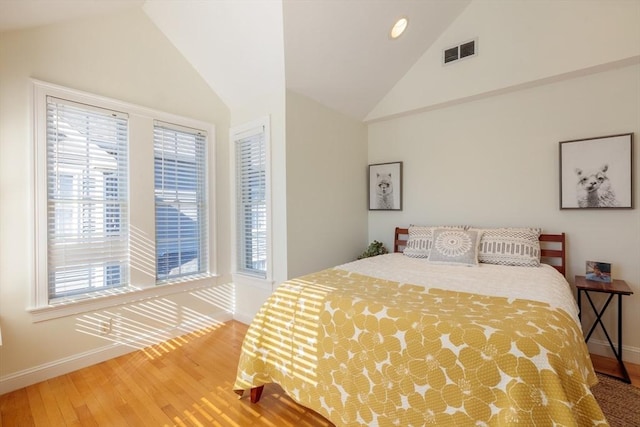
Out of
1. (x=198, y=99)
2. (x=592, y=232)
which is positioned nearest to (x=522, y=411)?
(x=592, y=232)

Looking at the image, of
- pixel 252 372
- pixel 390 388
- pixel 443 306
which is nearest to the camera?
pixel 390 388

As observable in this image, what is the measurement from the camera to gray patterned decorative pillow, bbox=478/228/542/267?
2.53 meters

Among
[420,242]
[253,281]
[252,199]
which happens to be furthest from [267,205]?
[420,242]

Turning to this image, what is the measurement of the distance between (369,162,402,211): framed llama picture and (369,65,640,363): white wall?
98 millimetres

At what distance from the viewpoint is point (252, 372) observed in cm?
188

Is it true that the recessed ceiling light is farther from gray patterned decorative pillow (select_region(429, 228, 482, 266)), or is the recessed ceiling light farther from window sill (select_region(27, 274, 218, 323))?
window sill (select_region(27, 274, 218, 323))

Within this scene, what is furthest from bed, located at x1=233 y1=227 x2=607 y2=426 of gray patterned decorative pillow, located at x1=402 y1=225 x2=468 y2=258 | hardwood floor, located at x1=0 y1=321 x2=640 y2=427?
gray patterned decorative pillow, located at x1=402 y1=225 x2=468 y2=258

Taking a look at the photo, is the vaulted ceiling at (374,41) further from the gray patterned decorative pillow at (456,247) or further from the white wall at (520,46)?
the gray patterned decorative pillow at (456,247)

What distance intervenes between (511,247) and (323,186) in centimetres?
192

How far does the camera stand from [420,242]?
122 inches

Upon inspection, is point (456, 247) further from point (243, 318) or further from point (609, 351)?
point (243, 318)

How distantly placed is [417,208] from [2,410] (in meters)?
3.90

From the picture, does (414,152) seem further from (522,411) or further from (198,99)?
(522,411)

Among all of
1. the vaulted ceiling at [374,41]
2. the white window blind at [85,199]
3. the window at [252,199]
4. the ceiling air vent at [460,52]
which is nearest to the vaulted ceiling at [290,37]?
the vaulted ceiling at [374,41]
